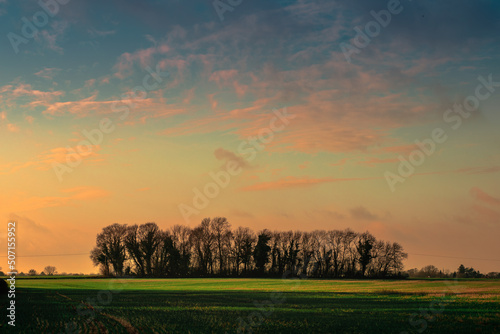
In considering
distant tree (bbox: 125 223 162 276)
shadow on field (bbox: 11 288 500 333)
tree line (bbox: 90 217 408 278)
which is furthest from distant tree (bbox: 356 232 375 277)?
shadow on field (bbox: 11 288 500 333)

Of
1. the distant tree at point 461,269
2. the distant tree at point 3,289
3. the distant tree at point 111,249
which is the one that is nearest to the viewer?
the distant tree at point 3,289

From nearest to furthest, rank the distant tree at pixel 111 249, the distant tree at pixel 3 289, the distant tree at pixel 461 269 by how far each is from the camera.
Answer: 1. the distant tree at pixel 3 289
2. the distant tree at pixel 111 249
3. the distant tree at pixel 461 269

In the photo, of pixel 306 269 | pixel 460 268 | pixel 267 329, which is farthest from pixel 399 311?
pixel 460 268

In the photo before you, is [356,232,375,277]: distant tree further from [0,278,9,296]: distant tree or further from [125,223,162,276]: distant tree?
[0,278,9,296]: distant tree

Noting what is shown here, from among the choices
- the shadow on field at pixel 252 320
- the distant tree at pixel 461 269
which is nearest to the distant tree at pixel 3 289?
the shadow on field at pixel 252 320

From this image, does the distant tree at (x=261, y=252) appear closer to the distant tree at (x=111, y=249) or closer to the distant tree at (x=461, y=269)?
the distant tree at (x=111, y=249)

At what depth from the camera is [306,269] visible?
12850 cm

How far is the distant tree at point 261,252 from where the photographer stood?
127375 millimetres

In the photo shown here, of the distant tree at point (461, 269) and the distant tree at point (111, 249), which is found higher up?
the distant tree at point (111, 249)

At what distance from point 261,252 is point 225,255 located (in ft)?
34.0

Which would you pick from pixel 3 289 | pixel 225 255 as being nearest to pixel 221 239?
pixel 225 255

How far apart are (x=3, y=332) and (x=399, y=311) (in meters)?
28.7

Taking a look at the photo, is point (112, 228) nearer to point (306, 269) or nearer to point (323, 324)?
point (306, 269)

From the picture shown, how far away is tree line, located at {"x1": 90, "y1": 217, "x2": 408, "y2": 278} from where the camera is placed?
12594cm
